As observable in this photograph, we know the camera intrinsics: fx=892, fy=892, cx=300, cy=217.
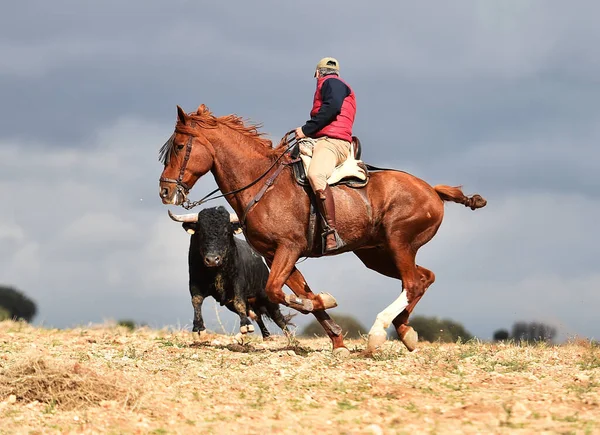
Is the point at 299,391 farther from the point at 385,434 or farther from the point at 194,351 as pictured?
the point at 194,351

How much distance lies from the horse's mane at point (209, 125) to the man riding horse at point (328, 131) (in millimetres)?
636

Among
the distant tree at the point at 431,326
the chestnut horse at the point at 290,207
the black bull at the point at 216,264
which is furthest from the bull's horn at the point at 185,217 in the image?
the distant tree at the point at 431,326

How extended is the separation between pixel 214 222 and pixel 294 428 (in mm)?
6972

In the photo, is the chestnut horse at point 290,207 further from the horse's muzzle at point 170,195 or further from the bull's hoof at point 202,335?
the bull's hoof at point 202,335

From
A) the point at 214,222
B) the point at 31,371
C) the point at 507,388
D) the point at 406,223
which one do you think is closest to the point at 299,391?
the point at 507,388

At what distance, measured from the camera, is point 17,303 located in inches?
1303

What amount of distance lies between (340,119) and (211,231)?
11.1 ft

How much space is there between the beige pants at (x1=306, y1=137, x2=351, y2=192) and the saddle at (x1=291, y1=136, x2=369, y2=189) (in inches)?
3.5

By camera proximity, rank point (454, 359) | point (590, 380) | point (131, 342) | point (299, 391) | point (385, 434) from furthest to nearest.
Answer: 1. point (131, 342)
2. point (454, 359)
3. point (590, 380)
4. point (299, 391)
5. point (385, 434)

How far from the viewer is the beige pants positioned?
38.0 feet

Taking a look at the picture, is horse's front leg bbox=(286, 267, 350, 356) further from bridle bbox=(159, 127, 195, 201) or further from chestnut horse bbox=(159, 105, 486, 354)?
bridle bbox=(159, 127, 195, 201)

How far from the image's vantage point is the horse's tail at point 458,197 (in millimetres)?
13109

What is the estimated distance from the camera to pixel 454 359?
11.6 m

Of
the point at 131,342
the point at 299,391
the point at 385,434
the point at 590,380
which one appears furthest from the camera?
the point at 131,342
